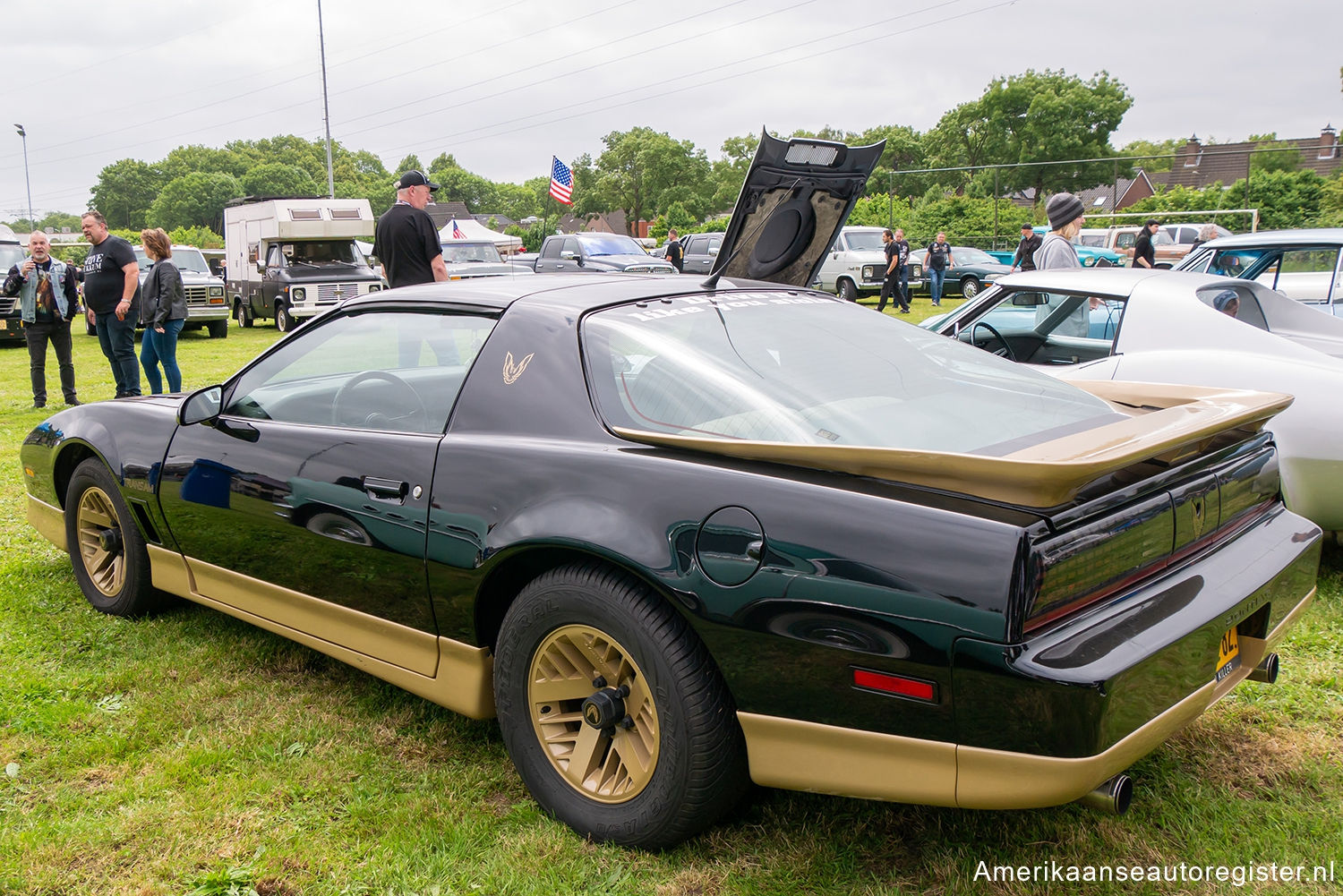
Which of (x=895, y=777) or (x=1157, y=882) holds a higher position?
(x=895, y=777)

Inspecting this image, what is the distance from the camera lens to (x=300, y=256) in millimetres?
19156

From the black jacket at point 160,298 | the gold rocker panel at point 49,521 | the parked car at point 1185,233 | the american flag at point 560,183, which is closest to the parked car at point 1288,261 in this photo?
the gold rocker panel at point 49,521

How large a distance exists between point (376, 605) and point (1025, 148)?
7052 centimetres

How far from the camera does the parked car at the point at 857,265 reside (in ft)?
68.8

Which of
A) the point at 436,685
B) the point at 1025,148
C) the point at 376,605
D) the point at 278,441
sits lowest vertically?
the point at 436,685

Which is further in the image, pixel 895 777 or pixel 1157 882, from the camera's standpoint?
pixel 1157 882

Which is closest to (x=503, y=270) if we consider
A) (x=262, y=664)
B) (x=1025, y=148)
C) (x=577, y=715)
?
(x=262, y=664)

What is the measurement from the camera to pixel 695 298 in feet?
9.46

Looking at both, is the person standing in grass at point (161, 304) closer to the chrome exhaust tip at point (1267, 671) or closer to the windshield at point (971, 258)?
the chrome exhaust tip at point (1267, 671)

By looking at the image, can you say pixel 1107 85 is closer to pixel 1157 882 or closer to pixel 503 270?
pixel 503 270

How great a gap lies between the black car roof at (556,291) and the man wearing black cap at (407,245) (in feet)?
10.8

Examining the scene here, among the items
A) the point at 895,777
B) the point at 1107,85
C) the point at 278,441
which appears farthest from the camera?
the point at 1107,85

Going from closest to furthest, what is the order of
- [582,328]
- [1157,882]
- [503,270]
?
[1157,882] < [582,328] < [503,270]

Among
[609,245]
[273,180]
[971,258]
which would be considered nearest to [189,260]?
[609,245]
